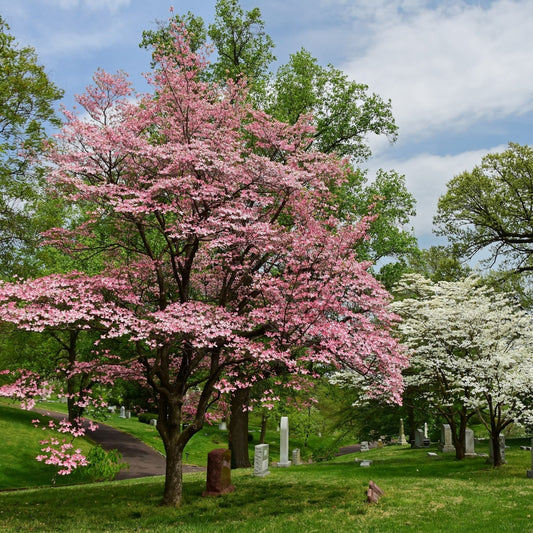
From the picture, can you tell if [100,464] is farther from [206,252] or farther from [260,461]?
[206,252]

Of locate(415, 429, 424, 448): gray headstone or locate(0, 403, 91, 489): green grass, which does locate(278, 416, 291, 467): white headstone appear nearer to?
locate(0, 403, 91, 489): green grass

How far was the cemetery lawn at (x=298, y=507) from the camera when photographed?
12.2m

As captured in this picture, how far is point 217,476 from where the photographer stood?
1645cm

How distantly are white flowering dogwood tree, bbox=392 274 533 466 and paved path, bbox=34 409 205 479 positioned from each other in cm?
1569

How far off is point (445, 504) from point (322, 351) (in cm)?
559

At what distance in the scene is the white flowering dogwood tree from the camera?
20.2m

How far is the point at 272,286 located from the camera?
45.2 feet

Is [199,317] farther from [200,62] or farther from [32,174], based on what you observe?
[32,174]

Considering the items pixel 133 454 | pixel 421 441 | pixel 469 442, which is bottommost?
pixel 133 454

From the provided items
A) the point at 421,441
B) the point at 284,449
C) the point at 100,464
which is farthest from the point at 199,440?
the point at 100,464

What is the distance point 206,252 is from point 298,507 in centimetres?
818

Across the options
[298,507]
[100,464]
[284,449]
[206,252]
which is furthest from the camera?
[284,449]

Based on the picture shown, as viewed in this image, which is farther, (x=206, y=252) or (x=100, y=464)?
(x=100, y=464)

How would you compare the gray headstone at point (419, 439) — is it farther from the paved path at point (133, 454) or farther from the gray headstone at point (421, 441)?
the paved path at point (133, 454)
